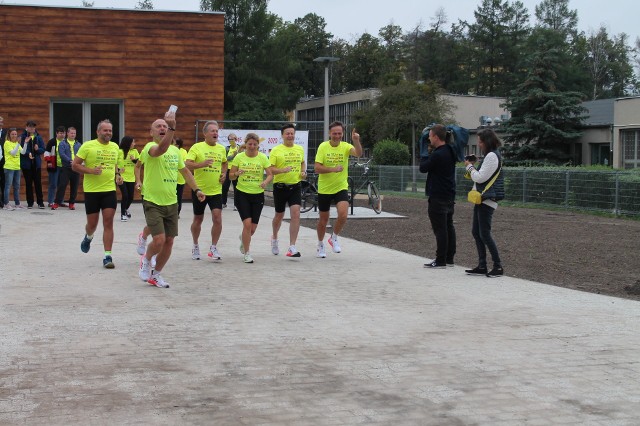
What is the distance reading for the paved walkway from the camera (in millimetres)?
5270

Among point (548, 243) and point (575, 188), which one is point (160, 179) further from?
point (575, 188)

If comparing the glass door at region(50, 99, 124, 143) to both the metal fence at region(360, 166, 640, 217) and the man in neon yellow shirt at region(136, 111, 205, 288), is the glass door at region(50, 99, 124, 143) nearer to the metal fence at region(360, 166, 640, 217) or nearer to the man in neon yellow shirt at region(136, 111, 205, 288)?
the metal fence at region(360, 166, 640, 217)

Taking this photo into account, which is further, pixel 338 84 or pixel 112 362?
pixel 338 84

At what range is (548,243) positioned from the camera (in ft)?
51.0

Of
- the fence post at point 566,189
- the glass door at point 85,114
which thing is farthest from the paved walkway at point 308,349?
the glass door at point 85,114

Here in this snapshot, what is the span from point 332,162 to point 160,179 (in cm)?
338

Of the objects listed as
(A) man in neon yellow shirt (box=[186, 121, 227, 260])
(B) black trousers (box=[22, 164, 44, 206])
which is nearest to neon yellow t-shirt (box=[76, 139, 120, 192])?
(A) man in neon yellow shirt (box=[186, 121, 227, 260])

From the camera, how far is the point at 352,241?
50.4 feet

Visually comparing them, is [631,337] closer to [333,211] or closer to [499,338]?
[499,338]

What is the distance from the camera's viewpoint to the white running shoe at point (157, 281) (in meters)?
9.75

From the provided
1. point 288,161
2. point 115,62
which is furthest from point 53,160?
point 288,161

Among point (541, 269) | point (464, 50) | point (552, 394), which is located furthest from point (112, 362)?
point (464, 50)

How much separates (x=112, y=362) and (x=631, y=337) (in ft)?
13.5

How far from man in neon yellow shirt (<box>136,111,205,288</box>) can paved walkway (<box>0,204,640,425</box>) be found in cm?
31
